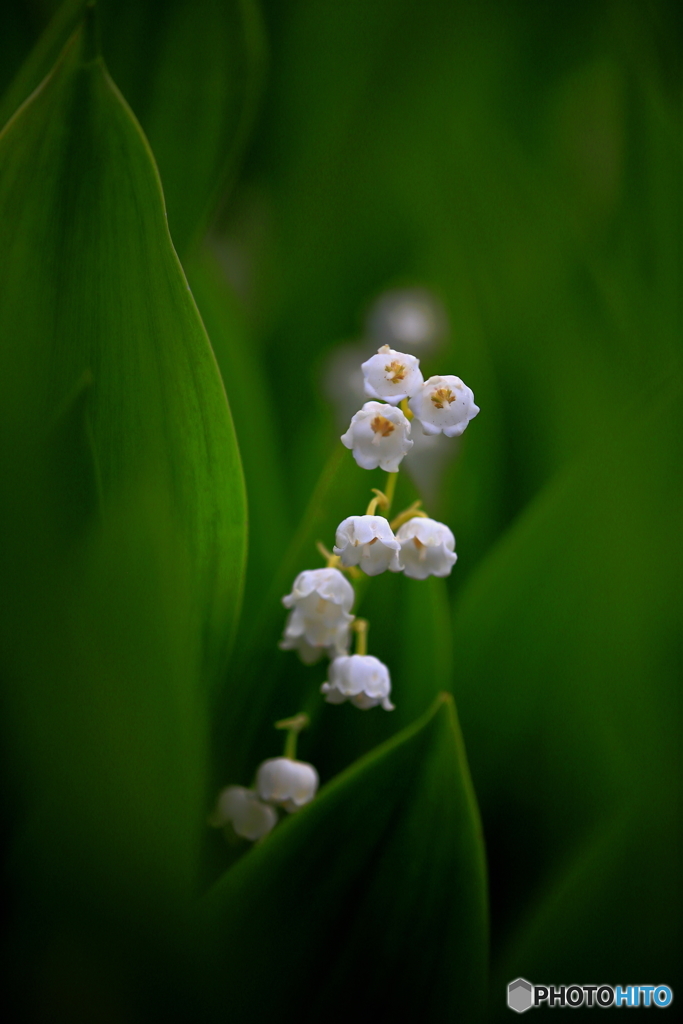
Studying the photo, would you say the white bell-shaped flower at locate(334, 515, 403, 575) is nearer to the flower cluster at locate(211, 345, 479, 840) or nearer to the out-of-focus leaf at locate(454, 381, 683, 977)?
the flower cluster at locate(211, 345, 479, 840)

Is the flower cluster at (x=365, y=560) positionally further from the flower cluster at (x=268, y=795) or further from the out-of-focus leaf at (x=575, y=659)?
the out-of-focus leaf at (x=575, y=659)

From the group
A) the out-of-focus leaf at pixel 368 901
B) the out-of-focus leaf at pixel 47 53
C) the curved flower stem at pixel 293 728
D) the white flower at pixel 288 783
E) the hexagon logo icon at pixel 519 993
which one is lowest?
the hexagon logo icon at pixel 519 993

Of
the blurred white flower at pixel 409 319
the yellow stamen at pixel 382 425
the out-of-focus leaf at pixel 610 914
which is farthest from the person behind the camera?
the blurred white flower at pixel 409 319

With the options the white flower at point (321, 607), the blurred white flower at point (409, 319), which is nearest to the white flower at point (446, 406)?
the white flower at point (321, 607)

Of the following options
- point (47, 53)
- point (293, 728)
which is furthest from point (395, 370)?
point (47, 53)

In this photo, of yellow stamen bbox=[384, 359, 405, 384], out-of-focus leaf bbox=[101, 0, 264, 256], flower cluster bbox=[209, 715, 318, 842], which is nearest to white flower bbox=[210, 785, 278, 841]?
flower cluster bbox=[209, 715, 318, 842]

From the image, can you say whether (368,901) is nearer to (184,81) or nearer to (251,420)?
(251,420)

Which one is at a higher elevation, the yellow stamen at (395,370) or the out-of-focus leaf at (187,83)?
the out-of-focus leaf at (187,83)
